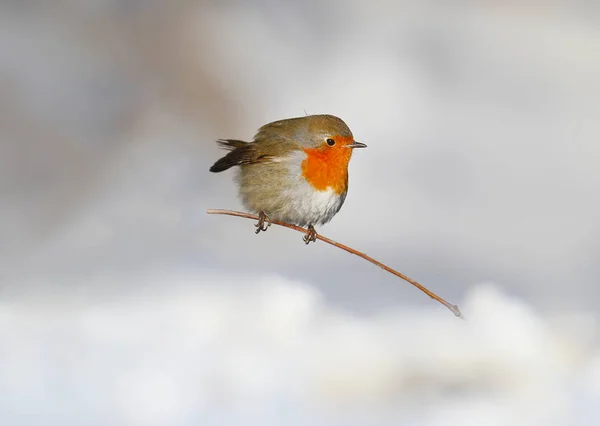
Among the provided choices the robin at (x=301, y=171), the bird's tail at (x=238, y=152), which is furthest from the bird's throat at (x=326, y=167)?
the bird's tail at (x=238, y=152)

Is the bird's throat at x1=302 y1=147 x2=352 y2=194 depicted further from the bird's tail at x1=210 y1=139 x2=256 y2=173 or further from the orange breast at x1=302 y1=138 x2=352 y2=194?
the bird's tail at x1=210 y1=139 x2=256 y2=173

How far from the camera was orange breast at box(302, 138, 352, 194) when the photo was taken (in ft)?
3.06

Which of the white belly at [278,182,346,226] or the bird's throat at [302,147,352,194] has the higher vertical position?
the bird's throat at [302,147,352,194]

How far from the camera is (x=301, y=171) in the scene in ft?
3.10

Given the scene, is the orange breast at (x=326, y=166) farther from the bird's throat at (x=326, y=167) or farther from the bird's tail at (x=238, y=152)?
the bird's tail at (x=238, y=152)

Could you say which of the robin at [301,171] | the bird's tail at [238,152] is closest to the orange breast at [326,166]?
the robin at [301,171]

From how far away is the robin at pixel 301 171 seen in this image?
3.05ft

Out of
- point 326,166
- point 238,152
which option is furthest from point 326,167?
point 238,152

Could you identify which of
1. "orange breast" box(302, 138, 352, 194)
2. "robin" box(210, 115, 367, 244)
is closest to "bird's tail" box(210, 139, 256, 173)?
"robin" box(210, 115, 367, 244)

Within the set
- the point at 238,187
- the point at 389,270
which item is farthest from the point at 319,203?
the point at 389,270

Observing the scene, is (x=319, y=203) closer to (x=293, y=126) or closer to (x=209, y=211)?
(x=293, y=126)

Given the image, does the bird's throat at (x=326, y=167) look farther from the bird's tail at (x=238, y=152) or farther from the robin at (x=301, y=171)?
the bird's tail at (x=238, y=152)

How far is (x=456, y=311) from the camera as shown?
1.96 ft

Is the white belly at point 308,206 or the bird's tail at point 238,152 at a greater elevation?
the bird's tail at point 238,152
